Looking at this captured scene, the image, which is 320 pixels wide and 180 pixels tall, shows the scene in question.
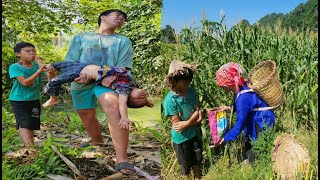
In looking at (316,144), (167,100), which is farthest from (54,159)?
(316,144)

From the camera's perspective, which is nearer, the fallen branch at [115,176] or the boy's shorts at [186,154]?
the fallen branch at [115,176]

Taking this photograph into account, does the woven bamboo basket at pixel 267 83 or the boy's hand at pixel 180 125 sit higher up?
the woven bamboo basket at pixel 267 83

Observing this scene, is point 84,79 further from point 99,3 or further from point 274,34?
point 274,34

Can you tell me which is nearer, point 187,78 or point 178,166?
point 187,78

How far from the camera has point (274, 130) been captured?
1063 millimetres

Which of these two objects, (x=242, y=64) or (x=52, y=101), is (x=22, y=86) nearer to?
(x=52, y=101)

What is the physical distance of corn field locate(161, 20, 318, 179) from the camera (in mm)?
1175

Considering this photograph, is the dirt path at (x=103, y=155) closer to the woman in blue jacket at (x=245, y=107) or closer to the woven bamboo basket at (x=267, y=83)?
the woman in blue jacket at (x=245, y=107)

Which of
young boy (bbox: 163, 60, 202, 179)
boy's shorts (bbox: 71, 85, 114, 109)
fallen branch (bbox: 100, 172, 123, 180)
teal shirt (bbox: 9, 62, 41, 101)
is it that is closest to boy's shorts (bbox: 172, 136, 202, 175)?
young boy (bbox: 163, 60, 202, 179)

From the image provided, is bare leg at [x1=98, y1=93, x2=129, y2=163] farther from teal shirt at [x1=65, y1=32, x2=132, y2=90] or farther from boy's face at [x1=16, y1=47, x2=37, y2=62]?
boy's face at [x1=16, y1=47, x2=37, y2=62]

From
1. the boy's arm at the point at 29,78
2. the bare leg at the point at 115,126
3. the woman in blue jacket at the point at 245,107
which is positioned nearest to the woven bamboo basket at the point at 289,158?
the woman in blue jacket at the point at 245,107

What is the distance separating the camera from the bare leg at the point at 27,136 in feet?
3.55

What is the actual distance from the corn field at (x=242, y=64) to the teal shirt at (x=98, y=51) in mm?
155

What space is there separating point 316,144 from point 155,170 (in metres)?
0.43
